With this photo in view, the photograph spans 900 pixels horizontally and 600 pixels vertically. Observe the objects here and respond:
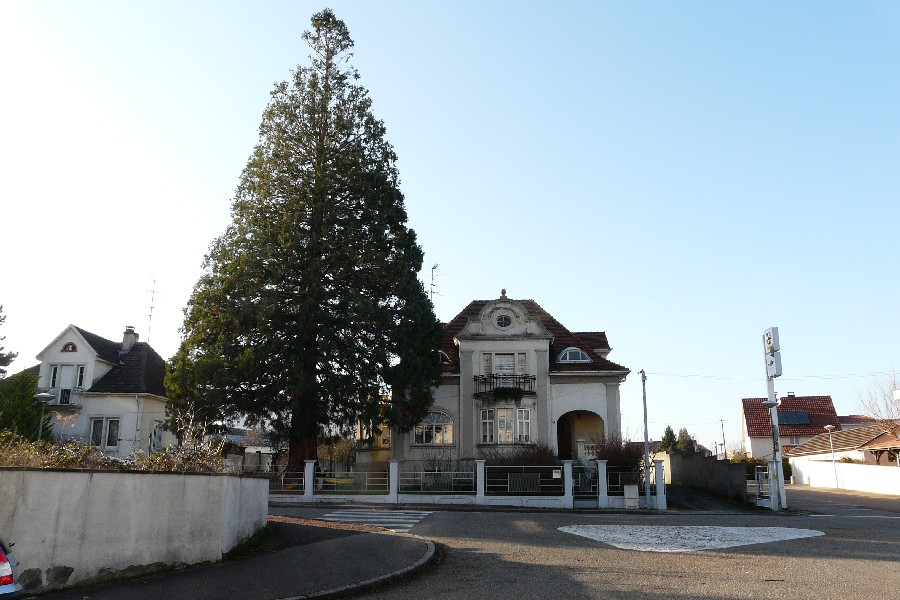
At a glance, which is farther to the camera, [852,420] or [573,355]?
[852,420]

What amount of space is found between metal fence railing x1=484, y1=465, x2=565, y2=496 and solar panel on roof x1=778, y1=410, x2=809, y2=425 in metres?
50.3

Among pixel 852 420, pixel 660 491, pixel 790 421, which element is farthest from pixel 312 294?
pixel 852 420

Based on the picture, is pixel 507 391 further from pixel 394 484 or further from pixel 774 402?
pixel 774 402

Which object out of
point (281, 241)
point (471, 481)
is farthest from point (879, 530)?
point (281, 241)

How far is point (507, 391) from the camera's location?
3625 centimetres

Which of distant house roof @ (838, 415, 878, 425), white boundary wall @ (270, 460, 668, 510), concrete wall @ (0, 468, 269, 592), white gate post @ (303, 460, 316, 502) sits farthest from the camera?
distant house roof @ (838, 415, 878, 425)

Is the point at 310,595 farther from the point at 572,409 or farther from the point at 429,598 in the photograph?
the point at 572,409

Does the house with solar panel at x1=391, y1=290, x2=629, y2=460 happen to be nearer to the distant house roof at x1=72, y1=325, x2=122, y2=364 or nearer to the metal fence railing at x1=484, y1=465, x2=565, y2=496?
the metal fence railing at x1=484, y1=465, x2=565, y2=496

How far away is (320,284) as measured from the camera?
100 ft

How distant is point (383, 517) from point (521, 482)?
7.95 m

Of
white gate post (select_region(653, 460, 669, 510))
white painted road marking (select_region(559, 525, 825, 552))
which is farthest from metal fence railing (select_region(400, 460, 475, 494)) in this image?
white painted road marking (select_region(559, 525, 825, 552))

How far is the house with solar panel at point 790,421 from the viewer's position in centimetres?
6844

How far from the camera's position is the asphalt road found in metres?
10.1

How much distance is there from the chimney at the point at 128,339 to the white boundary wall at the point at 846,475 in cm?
4453
